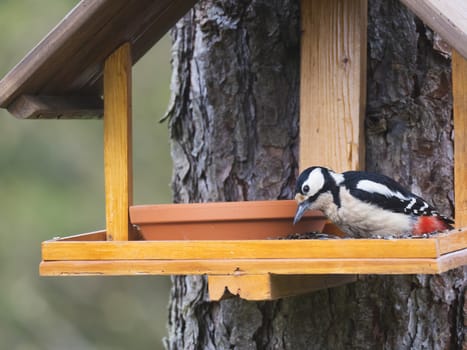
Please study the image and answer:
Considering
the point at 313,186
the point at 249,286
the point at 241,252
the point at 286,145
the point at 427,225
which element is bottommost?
the point at 249,286

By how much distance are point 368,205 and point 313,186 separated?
7.8 inches

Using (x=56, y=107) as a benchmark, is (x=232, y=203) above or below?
below

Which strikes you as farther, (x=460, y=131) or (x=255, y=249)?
(x=460, y=131)

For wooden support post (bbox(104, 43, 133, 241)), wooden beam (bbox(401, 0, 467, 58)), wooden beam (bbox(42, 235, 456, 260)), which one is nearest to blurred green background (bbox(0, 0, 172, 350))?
wooden support post (bbox(104, 43, 133, 241))

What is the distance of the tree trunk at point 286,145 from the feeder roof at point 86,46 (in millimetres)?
525

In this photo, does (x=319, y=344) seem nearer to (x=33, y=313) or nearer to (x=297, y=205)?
(x=297, y=205)

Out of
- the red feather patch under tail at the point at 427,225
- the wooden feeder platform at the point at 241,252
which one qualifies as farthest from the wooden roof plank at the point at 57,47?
the red feather patch under tail at the point at 427,225

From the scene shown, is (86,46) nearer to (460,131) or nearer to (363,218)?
(363,218)

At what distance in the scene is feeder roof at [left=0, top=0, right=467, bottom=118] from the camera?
10.2ft

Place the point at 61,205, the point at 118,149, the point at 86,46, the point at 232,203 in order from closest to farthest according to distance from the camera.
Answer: the point at 232,203 → the point at 86,46 → the point at 118,149 → the point at 61,205

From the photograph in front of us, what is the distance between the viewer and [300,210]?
349cm

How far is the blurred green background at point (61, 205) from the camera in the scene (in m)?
7.57

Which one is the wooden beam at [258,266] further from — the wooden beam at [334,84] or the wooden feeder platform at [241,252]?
the wooden beam at [334,84]

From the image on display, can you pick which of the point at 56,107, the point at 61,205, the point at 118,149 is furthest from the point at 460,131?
the point at 61,205
